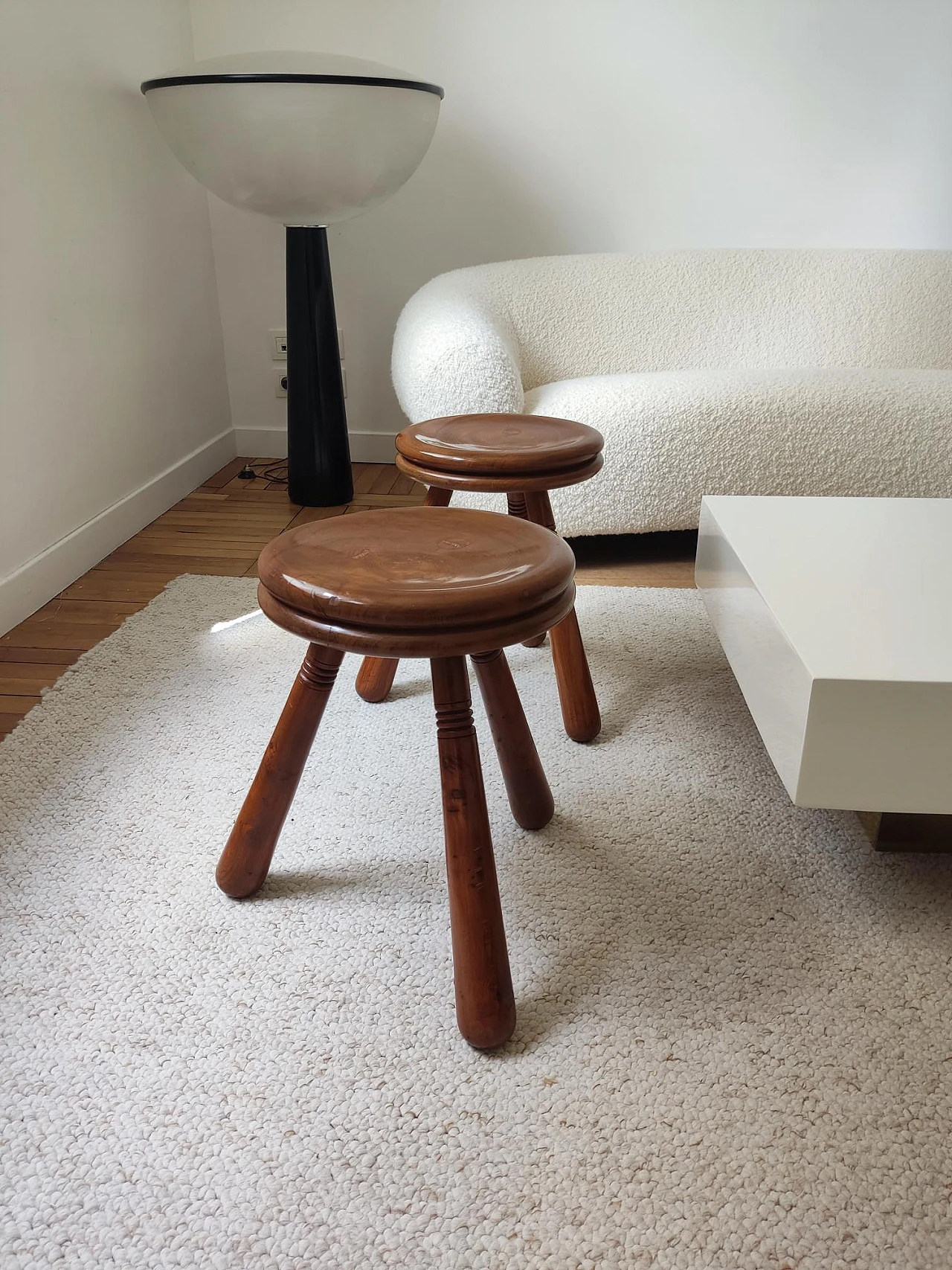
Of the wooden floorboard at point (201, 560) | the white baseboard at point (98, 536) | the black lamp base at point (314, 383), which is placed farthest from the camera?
the black lamp base at point (314, 383)

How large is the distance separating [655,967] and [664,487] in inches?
39.6

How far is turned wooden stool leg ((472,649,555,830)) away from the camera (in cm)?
A: 91

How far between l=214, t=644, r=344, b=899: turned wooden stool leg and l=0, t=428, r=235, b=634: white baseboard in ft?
2.62

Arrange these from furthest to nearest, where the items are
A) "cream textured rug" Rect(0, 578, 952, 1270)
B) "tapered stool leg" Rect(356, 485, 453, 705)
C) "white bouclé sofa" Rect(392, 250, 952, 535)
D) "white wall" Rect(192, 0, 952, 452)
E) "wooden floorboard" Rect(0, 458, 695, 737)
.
Answer: "white wall" Rect(192, 0, 952, 452) < "white bouclé sofa" Rect(392, 250, 952, 535) < "wooden floorboard" Rect(0, 458, 695, 737) < "tapered stool leg" Rect(356, 485, 453, 705) < "cream textured rug" Rect(0, 578, 952, 1270)

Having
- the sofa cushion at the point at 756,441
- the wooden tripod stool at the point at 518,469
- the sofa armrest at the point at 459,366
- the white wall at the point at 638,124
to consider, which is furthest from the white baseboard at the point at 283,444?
the wooden tripod stool at the point at 518,469

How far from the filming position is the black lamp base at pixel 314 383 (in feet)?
6.52

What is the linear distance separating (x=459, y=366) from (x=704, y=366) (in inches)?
27.8

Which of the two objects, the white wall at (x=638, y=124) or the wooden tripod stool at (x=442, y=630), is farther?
the white wall at (x=638, y=124)

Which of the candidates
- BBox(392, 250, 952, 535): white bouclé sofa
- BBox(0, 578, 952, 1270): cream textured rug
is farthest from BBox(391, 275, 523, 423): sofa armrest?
BBox(0, 578, 952, 1270): cream textured rug

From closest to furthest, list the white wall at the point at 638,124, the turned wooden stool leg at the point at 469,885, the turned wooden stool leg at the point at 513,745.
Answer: the turned wooden stool leg at the point at 469,885, the turned wooden stool leg at the point at 513,745, the white wall at the point at 638,124

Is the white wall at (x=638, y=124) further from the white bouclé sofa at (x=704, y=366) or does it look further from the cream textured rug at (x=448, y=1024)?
the cream textured rug at (x=448, y=1024)

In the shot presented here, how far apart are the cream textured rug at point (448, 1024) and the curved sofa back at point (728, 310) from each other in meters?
1.12

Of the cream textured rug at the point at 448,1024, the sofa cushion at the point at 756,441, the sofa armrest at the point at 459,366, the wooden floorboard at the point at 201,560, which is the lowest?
the wooden floorboard at the point at 201,560

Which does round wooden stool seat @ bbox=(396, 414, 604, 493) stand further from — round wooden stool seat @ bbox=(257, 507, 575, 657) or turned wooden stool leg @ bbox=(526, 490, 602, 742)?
round wooden stool seat @ bbox=(257, 507, 575, 657)
